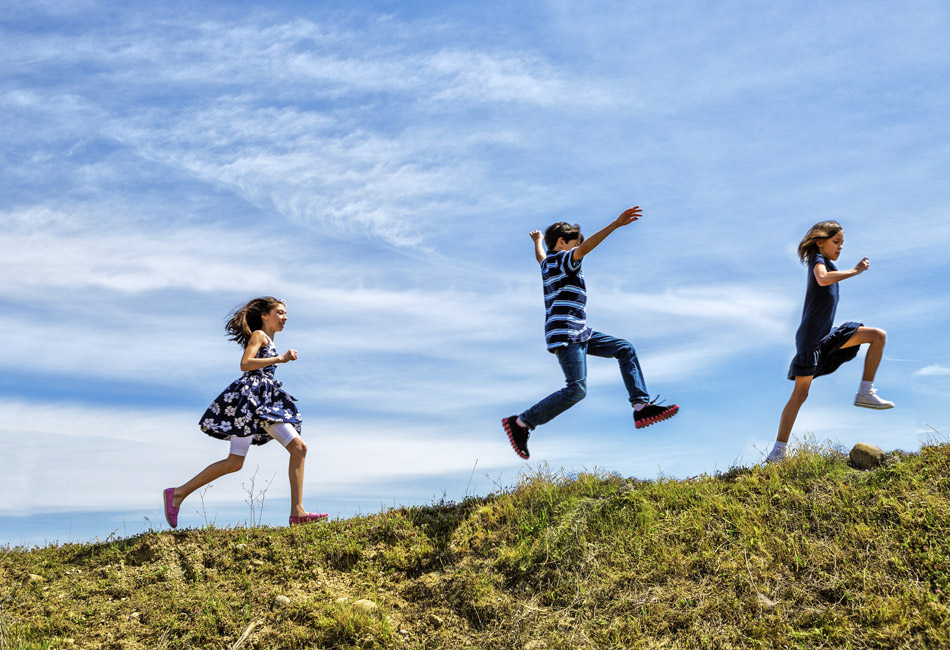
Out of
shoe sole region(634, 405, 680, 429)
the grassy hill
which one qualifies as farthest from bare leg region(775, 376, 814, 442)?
shoe sole region(634, 405, 680, 429)

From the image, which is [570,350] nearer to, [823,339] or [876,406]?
[823,339]

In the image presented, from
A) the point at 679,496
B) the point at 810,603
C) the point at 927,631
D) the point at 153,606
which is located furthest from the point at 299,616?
the point at 927,631

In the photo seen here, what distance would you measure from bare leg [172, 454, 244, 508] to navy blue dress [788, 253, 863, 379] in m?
6.92

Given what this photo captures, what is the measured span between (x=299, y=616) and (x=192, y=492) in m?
2.59

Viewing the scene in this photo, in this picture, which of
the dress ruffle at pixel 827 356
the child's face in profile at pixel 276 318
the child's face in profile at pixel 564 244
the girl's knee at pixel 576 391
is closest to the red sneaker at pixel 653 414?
the girl's knee at pixel 576 391

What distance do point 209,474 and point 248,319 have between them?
2.01 m

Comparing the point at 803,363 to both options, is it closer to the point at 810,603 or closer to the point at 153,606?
the point at 810,603

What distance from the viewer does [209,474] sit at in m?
8.81

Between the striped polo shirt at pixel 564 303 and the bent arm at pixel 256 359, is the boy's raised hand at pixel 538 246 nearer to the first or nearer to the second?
the striped polo shirt at pixel 564 303

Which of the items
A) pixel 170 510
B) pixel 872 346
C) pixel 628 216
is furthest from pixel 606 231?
pixel 170 510

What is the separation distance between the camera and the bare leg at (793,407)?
8.80 m

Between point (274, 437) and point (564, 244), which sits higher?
point (564, 244)

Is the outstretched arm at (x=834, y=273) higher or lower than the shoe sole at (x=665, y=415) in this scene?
higher

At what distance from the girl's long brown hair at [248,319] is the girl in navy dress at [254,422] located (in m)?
0.29
